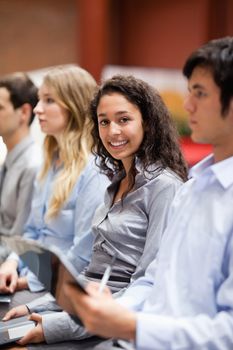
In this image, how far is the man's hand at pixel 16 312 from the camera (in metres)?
1.55

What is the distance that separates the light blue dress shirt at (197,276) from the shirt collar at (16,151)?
1292 millimetres

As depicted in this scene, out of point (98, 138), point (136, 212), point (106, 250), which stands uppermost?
point (98, 138)

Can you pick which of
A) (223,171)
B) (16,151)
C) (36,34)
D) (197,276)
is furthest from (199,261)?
(36,34)

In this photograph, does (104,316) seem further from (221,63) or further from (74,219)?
(74,219)

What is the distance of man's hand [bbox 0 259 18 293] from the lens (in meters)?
1.79

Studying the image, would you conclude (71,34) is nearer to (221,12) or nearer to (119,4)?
(119,4)

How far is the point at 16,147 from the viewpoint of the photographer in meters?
2.36

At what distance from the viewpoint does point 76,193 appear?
191 centimetres

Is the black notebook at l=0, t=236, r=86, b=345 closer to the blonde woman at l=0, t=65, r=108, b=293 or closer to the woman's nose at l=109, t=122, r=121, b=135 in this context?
the woman's nose at l=109, t=122, r=121, b=135

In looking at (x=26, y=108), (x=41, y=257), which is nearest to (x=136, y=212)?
(x=41, y=257)

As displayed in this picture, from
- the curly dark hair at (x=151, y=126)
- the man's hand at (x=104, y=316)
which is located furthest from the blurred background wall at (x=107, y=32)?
the man's hand at (x=104, y=316)

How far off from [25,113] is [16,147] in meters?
0.14

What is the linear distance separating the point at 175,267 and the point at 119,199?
0.48 meters

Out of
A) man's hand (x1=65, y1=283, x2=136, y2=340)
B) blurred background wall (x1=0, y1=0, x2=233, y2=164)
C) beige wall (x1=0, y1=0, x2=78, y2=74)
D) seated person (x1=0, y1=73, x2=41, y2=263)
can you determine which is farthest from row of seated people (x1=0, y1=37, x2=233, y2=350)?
beige wall (x1=0, y1=0, x2=78, y2=74)
